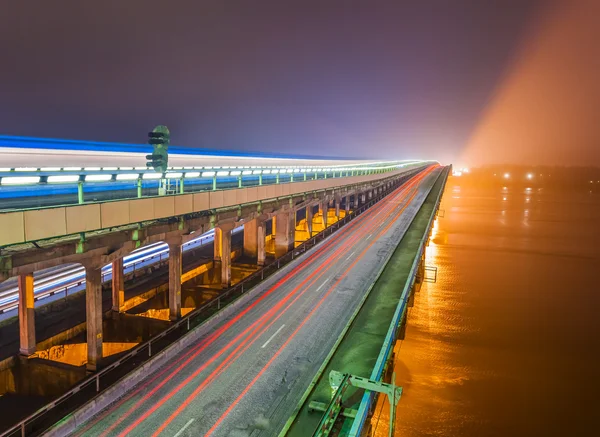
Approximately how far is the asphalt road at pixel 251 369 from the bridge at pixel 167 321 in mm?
59

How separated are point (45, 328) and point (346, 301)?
1505 cm

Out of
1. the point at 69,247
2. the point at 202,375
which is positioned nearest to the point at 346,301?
the point at 202,375

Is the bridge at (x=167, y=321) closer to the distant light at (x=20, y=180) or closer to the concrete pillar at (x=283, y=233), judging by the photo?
the distant light at (x=20, y=180)

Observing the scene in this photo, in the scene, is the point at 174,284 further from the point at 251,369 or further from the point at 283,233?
the point at 283,233

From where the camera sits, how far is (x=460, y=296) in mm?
37562

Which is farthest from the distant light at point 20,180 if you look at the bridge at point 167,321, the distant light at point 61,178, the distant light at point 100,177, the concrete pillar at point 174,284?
the concrete pillar at point 174,284

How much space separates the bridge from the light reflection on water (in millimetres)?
5061

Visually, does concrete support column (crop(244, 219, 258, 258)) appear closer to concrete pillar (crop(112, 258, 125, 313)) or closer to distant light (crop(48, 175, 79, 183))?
concrete pillar (crop(112, 258, 125, 313))

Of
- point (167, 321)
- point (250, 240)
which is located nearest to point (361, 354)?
point (167, 321)

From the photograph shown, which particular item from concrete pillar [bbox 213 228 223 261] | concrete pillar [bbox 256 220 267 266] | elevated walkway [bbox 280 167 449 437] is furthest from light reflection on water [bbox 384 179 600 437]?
concrete pillar [bbox 213 228 223 261]

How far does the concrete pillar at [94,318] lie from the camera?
16.6 metres

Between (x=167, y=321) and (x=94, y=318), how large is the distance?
5.04 m

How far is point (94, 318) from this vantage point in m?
16.9

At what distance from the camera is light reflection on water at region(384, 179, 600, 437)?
66.0ft
